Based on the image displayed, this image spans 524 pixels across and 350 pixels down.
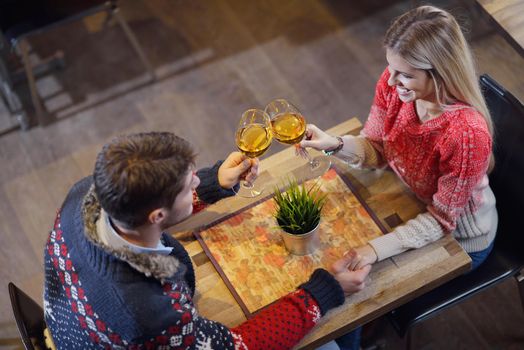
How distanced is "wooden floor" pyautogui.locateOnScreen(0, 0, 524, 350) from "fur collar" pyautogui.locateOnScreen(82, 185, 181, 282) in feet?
4.61

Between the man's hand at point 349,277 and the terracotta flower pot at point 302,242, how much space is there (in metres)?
0.09

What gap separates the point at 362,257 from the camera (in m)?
1.91

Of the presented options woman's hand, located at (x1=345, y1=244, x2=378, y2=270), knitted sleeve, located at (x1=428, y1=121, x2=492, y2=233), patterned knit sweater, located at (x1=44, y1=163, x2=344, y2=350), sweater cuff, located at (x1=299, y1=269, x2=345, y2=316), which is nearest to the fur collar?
patterned knit sweater, located at (x1=44, y1=163, x2=344, y2=350)

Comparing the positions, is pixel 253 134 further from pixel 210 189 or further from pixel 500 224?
pixel 500 224

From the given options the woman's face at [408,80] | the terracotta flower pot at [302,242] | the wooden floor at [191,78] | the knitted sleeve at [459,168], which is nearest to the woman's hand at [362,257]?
the terracotta flower pot at [302,242]

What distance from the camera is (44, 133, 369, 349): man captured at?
1581 mm

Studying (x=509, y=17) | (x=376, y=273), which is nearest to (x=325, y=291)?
(x=376, y=273)

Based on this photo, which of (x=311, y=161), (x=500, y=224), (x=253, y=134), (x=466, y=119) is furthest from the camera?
(x=500, y=224)

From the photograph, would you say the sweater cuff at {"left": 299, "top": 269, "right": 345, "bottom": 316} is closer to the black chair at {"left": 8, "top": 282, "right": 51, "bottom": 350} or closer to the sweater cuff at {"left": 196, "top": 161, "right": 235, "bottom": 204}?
the sweater cuff at {"left": 196, "top": 161, "right": 235, "bottom": 204}

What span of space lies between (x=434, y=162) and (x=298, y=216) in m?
0.44

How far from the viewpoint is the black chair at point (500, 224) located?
84.4 inches

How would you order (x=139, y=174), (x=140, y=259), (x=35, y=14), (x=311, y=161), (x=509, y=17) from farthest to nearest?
(x=35, y=14) < (x=509, y=17) < (x=311, y=161) < (x=140, y=259) < (x=139, y=174)

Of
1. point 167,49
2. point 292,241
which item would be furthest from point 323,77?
point 292,241

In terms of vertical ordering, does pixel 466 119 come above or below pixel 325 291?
above
